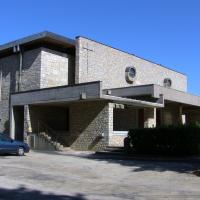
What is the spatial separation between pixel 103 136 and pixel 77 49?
972cm

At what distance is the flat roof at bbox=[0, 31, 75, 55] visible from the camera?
1222 inches

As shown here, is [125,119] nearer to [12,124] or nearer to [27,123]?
[27,123]

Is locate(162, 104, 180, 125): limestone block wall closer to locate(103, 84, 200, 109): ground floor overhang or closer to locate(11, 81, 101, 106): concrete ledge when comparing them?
locate(103, 84, 200, 109): ground floor overhang

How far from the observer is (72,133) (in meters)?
27.0

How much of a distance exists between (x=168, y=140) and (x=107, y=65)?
15.5 m

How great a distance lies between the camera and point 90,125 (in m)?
25.7

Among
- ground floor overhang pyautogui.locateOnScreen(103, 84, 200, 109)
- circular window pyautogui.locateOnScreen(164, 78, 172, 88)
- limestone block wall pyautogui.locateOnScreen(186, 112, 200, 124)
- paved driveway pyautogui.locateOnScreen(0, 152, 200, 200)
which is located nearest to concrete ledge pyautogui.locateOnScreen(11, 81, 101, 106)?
ground floor overhang pyautogui.locateOnScreen(103, 84, 200, 109)

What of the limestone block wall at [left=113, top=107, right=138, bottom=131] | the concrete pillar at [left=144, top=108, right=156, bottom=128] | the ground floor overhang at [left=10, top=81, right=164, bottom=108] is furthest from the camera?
the limestone block wall at [left=113, top=107, right=138, bottom=131]

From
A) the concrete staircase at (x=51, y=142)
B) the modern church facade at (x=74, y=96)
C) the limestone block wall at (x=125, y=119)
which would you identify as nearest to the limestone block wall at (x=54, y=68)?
the modern church facade at (x=74, y=96)

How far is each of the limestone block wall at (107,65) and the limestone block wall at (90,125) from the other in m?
5.82

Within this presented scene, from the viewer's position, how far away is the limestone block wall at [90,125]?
2478 cm

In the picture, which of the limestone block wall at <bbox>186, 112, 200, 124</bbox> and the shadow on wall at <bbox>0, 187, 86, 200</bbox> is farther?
the limestone block wall at <bbox>186, 112, 200, 124</bbox>

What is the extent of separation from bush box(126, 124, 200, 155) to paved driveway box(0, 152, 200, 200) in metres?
2.40

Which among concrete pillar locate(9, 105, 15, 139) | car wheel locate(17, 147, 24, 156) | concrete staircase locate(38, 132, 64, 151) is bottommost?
car wheel locate(17, 147, 24, 156)
